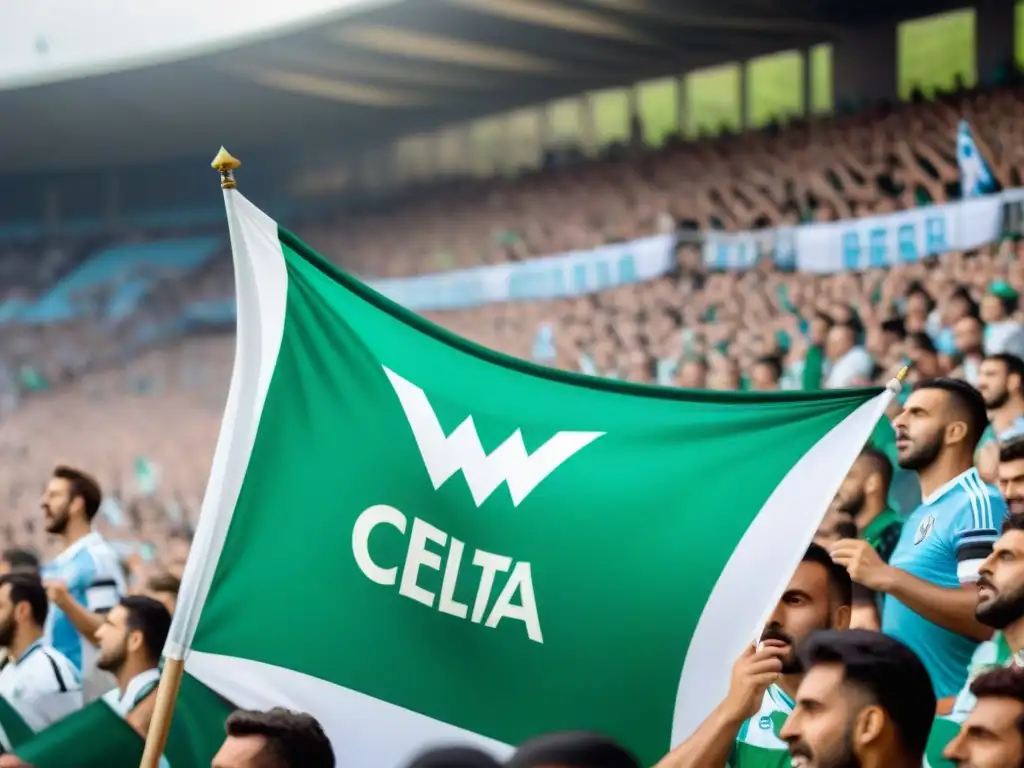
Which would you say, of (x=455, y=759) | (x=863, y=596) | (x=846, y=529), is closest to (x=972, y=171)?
(x=846, y=529)

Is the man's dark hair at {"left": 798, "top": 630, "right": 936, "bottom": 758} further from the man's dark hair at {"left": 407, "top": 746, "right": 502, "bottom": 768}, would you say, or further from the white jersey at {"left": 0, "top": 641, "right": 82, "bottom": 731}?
the white jersey at {"left": 0, "top": 641, "right": 82, "bottom": 731}

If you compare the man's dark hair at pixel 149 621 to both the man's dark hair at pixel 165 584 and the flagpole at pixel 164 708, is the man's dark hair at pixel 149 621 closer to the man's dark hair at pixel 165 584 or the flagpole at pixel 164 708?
the man's dark hair at pixel 165 584

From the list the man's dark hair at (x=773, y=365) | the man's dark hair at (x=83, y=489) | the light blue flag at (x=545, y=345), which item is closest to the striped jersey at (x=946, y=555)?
the man's dark hair at (x=83, y=489)

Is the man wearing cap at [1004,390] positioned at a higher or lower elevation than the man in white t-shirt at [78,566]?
higher

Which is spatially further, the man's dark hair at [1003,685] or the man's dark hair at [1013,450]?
the man's dark hair at [1013,450]

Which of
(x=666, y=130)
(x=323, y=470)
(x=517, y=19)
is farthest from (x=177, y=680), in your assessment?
(x=666, y=130)

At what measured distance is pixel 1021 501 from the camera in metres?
3.44

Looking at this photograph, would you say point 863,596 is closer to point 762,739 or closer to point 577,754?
point 762,739

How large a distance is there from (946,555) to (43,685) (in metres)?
2.24

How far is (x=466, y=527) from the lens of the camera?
265cm

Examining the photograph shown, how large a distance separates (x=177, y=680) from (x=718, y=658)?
86cm

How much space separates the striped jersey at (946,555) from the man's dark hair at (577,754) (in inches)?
51.2

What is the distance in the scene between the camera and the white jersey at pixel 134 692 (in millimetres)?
3375

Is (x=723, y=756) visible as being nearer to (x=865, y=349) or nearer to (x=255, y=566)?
(x=255, y=566)
